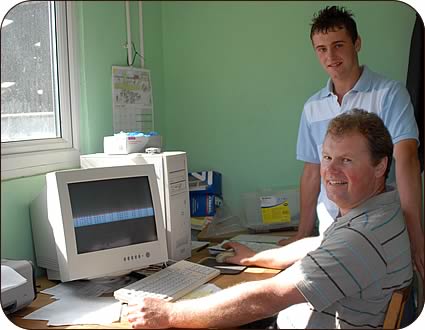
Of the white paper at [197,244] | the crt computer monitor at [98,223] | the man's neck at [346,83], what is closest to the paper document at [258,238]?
the white paper at [197,244]

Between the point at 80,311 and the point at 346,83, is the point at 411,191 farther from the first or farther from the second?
the point at 80,311

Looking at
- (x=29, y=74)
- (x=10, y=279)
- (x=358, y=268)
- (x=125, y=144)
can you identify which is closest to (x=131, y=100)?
(x=125, y=144)

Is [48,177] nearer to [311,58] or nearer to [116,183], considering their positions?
[116,183]

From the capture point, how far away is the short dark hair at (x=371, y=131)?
1.39 meters

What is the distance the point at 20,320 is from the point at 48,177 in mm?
414

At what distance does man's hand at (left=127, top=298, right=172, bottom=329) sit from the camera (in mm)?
1279

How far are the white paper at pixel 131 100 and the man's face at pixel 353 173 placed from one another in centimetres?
95

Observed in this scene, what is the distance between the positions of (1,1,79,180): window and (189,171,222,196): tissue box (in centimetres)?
53

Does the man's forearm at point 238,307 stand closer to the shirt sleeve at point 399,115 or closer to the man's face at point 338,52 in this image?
the shirt sleeve at point 399,115

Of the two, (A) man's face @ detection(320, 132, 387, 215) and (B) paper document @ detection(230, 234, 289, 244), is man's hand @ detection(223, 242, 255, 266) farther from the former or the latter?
(A) man's face @ detection(320, 132, 387, 215)

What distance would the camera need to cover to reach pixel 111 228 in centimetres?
158

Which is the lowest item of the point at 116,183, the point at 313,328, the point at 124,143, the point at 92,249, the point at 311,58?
the point at 313,328

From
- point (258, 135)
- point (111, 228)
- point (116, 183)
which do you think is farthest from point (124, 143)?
point (258, 135)

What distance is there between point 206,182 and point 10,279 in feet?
3.58
